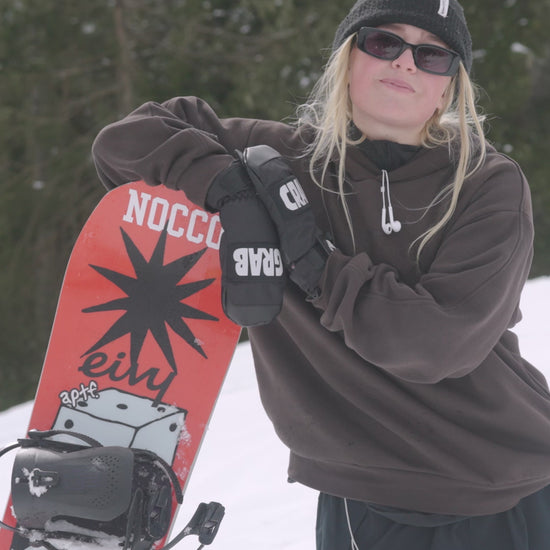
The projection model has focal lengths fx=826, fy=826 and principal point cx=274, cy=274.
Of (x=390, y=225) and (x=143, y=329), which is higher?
(x=390, y=225)

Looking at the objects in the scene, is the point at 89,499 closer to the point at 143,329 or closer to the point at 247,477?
the point at 143,329

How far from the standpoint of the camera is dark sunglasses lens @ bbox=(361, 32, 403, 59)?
1636 mm

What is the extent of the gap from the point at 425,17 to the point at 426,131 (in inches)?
9.0

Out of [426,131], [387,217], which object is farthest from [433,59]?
[387,217]

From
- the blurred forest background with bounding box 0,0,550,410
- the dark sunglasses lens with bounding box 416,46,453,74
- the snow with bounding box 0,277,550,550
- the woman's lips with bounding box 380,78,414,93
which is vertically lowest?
the blurred forest background with bounding box 0,0,550,410

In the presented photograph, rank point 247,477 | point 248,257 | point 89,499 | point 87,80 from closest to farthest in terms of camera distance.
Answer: point 248,257
point 89,499
point 247,477
point 87,80

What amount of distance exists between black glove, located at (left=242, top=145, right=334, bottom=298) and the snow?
2.66 ft

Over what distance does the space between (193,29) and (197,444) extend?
23.9ft

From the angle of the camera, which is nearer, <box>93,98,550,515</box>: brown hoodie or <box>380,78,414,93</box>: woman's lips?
<box>93,98,550,515</box>: brown hoodie

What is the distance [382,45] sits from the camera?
165 cm

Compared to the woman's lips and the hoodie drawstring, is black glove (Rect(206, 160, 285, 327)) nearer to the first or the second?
the hoodie drawstring

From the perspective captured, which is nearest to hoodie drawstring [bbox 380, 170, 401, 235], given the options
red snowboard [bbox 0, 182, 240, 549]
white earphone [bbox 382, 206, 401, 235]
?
white earphone [bbox 382, 206, 401, 235]

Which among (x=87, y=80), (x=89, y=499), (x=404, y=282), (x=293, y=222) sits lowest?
(x=87, y=80)

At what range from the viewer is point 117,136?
5.94ft
